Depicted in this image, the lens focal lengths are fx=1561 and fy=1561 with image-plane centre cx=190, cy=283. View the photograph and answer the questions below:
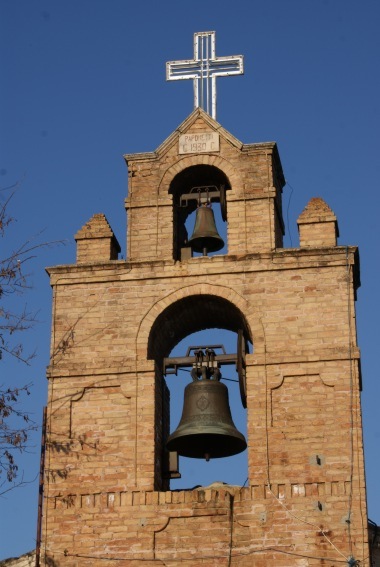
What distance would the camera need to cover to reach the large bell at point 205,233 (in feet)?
77.8

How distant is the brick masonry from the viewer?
69.4 ft

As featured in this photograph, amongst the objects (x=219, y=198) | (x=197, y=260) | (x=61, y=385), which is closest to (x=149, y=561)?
(x=61, y=385)

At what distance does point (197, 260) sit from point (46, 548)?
4.79 metres

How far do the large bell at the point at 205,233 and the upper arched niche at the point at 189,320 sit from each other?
1.05 metres

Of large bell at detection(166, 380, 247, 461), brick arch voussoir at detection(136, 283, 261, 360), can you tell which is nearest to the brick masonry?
brick arch voussoir at detection(136, 283, 261, 360)

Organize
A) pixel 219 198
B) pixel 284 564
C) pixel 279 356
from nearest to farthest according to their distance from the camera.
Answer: pixel 284 564 < pixel 279 356 < pixel 219 198

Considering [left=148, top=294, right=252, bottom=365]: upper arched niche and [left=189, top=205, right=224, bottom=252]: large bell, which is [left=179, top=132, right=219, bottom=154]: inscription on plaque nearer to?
[left=189, top=205, right=224, bottom=252]: large bell

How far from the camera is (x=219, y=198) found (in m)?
24.2

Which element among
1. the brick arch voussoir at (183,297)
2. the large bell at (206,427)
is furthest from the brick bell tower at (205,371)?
the large bell at (206,427)

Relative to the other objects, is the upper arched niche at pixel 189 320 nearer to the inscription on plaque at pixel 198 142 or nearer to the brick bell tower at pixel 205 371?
the brick bell tower at pixel 205 371

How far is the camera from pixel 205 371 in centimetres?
2266

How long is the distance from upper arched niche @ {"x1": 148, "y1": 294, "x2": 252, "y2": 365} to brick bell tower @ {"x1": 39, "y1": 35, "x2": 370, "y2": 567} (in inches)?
1.4

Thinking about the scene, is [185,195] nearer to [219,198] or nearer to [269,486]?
[219,198]

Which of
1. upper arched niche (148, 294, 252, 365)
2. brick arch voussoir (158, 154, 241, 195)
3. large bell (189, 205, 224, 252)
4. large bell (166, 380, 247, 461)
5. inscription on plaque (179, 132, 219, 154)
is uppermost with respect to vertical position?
inscription on plaque (179, 132, 219, 154)
